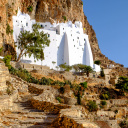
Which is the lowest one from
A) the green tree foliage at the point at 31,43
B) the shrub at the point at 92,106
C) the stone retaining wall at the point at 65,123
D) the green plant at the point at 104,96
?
the shrub at the point at 92,106

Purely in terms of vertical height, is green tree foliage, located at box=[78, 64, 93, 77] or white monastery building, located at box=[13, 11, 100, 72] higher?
white monastery building, located at box=[13, 11, 100, 72]

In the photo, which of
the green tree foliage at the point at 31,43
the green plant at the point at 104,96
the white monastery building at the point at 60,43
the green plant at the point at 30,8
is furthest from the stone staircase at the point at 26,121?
the green plant at the point at 30,8

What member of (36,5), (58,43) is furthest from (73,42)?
(36,5)

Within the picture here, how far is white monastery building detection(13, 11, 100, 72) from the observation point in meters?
29.2

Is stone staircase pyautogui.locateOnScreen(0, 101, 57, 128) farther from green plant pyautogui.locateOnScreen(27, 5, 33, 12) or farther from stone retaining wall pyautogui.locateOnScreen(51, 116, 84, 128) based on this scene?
green plant pyautogui.locateOnScreen(27, 5, 33, 12)

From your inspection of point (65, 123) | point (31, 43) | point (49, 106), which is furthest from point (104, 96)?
point (65, 123)

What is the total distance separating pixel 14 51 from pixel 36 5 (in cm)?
1396

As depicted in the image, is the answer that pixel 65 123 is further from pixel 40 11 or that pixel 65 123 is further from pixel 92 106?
pixel 40 11

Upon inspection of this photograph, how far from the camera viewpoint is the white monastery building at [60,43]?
29209mm

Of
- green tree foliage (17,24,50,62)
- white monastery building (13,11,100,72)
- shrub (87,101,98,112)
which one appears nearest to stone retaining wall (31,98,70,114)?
shrub (87,101,98,112)

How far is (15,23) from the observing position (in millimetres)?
28344

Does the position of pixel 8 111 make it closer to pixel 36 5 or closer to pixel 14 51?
pixel 14 51

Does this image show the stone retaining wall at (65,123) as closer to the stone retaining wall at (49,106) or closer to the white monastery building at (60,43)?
the stone retaining wall at (49,106)

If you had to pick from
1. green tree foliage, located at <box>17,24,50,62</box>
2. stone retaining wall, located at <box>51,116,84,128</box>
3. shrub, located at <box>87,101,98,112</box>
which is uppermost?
green tree foliage, located at <box>17,24,50,62</box>
